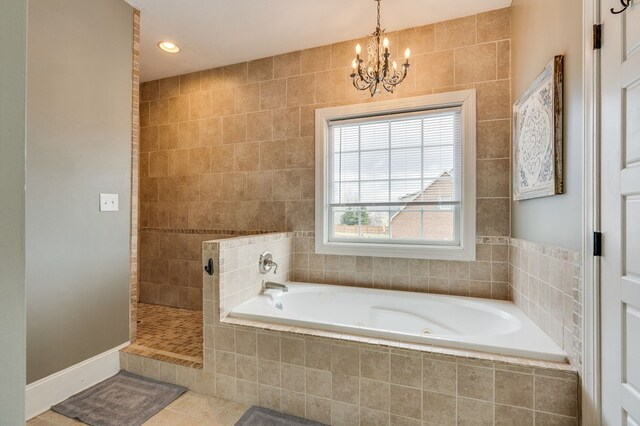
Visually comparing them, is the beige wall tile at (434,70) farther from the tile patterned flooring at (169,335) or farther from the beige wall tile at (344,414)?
the tile patterned flooring at (169,335)

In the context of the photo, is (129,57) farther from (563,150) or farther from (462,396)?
(462,396)

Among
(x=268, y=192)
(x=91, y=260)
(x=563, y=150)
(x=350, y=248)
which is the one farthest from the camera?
(x=268, y=192)

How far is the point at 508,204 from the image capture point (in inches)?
87.7

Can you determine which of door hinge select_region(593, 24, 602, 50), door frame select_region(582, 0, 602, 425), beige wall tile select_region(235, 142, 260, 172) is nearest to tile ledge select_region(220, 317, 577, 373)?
door frame select_region(582, 0, 602, 425)

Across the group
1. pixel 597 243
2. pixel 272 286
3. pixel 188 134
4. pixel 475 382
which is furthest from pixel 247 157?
pixel 597 243

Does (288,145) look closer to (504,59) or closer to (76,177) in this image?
(76,177)

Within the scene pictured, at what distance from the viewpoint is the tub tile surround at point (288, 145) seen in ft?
7.42

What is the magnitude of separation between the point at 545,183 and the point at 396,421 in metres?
1.51

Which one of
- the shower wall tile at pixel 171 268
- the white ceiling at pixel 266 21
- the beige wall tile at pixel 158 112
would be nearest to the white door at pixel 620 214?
the white ceiling at pixel 266 21

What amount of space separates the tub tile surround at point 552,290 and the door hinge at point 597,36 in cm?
88

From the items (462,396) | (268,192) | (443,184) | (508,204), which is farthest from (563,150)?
(268,192)

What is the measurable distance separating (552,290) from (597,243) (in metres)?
0.48

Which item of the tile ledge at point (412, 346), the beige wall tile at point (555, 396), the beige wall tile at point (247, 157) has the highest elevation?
the beige wall tile at point (247, 157)

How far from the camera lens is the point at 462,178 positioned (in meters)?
2.33
